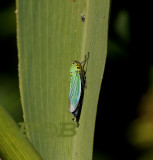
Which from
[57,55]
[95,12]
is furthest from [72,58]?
[95,12]

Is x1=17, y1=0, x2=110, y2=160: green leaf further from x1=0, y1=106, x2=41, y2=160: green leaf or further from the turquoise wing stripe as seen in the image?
x1=0, y1=106, x2=41, y2=160: green leaf

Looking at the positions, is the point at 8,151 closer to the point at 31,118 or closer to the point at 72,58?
the point at 31,118

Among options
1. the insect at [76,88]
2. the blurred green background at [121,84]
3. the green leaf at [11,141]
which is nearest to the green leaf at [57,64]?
the insect at [76,88]

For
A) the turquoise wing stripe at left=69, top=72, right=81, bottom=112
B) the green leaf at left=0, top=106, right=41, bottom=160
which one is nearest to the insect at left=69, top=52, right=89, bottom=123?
the turquoise wing stripe at left=69, top=72, right=81, bottom=112

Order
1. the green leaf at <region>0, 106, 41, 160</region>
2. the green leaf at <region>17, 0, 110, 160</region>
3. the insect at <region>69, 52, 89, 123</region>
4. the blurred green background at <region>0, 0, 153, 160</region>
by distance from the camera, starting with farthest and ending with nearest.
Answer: the blurred green background at <region>0, 0, 153, 160</region> < the insect at <region>69, 52, 89, 123</region> < the green leaf at <region>17, 0, 110, 160</region> < the green leaf at <region>0, 106, 41, 160</region>

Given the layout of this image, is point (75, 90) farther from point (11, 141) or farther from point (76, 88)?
point (11, 141)

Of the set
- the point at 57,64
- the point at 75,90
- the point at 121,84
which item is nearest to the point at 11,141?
the point at 57,64
